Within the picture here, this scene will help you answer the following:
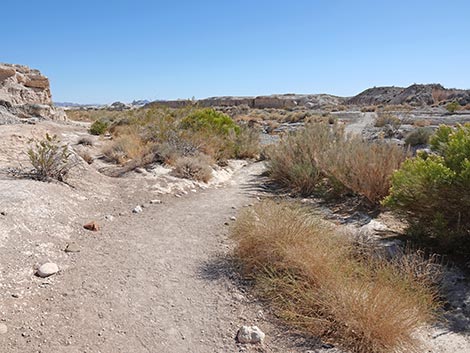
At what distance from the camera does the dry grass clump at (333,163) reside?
6.15 m

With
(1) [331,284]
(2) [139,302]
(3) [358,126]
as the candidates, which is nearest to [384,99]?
(3) [358,126]

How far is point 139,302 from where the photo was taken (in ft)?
10.8

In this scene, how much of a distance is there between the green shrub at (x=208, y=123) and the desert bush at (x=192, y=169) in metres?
2.89

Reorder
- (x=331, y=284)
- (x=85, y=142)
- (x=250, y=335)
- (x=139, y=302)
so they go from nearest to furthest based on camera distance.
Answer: (x=250, y=335)
(x=331, y=284)
(x=139, y=302)
(x=85, y=142)

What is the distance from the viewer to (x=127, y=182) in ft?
24.6

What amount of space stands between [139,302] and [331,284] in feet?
5.44

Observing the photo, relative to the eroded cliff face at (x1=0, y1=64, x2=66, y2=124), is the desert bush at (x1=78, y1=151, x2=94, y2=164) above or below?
below

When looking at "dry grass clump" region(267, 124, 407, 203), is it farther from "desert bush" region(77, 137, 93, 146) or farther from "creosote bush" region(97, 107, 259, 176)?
"desert bush" region(77, 137, 93, 146)

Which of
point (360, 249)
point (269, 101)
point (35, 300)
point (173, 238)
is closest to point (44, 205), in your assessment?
point (173, 238)

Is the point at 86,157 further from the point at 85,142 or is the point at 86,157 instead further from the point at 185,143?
the point at 85,142

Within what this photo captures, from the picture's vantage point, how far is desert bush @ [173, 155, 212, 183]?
8.45 meters

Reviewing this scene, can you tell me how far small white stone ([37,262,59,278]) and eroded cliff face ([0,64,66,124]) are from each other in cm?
1021

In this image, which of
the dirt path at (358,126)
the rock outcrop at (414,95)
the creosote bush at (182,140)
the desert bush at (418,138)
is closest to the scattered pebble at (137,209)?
the creosote bush at (182,140)

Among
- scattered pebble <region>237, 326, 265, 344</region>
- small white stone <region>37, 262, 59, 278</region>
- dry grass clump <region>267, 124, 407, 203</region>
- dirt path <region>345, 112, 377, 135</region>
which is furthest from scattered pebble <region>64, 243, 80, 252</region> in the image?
dirt path <region>345, 112, 377, 135</region>
